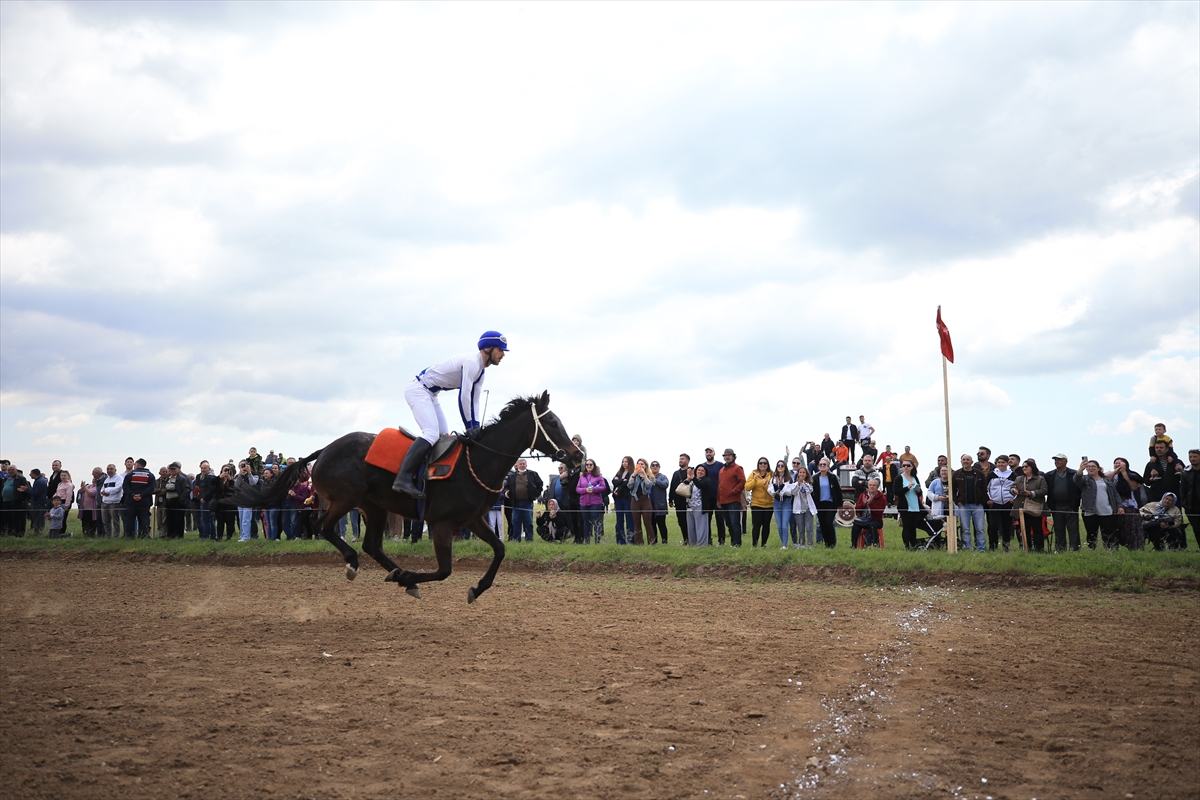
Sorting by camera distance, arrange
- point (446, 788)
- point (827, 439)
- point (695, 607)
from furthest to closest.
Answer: point (827, 439), point (695, 607), point (446, 788)

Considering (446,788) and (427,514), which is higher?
(427,514)

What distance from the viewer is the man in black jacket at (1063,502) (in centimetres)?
1658

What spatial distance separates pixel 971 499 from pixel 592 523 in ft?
28.0

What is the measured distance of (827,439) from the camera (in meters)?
26.9

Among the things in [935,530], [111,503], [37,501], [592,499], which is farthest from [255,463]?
[935,530]

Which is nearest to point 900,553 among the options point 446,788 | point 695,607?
point 695,607

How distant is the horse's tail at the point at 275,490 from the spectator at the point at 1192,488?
48.9 feet

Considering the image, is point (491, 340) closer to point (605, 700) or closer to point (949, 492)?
point (605, 700)

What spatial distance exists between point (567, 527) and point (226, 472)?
29.9ft

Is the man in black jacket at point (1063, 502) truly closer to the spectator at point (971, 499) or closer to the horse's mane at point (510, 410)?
the spectator at point (971, 499)

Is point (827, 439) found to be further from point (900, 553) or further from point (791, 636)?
point (791, 636)

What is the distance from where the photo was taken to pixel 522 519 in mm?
→ 21766

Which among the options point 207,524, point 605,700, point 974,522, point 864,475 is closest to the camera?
point 605,700

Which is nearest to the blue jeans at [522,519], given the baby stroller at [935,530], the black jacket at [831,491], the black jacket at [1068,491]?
the black jacket at [831,491]
